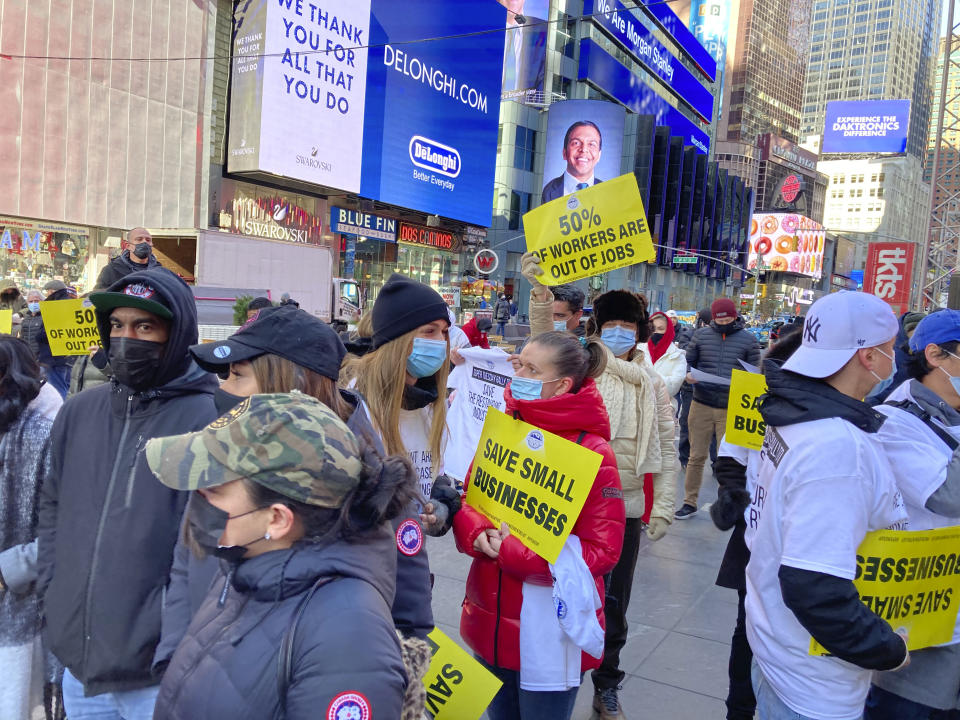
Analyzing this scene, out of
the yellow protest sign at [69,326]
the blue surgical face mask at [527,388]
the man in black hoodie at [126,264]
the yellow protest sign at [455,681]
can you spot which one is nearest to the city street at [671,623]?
the yellow protest sign at [455,681]

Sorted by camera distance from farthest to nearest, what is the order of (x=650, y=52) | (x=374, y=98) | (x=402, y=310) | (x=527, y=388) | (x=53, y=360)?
(x=650, y=52), (x=374, y=98), (x=53, y=360), (x=527, y=388), (x=402, y=310)

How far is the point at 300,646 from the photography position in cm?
129

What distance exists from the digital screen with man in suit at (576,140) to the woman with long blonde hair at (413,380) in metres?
45.1

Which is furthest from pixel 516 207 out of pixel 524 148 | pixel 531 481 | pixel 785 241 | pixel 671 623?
pixel 785 241

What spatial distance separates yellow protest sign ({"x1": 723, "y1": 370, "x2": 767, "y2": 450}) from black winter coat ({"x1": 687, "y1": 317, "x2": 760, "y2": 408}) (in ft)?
13.2

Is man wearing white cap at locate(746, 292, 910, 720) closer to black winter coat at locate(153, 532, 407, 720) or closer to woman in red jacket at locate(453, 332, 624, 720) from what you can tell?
woman in red jacket at locate(453, 332, 624, 720)

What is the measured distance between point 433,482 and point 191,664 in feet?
4.98

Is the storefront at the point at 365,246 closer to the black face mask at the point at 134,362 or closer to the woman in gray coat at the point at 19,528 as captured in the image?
the woman in gray coat at the point at 19,528

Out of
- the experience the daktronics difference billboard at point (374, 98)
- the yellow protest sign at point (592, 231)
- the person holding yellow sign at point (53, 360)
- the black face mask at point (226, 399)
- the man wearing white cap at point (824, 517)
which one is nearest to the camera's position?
the man wearing white cap at point (824, 517)

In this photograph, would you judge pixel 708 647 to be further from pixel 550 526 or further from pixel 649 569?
pixel 550 526

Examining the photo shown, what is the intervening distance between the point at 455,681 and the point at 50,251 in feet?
66.7

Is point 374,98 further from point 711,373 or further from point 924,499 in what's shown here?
point 924,499

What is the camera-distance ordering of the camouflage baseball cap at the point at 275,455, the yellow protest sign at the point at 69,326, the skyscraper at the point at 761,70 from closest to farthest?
1. the camouflage baseball cap at the point at 275,455
2. the yellow protest sign at the point at 69,326
3. the skyscraper at the point at 761,70

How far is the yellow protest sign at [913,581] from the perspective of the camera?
6.90ft
